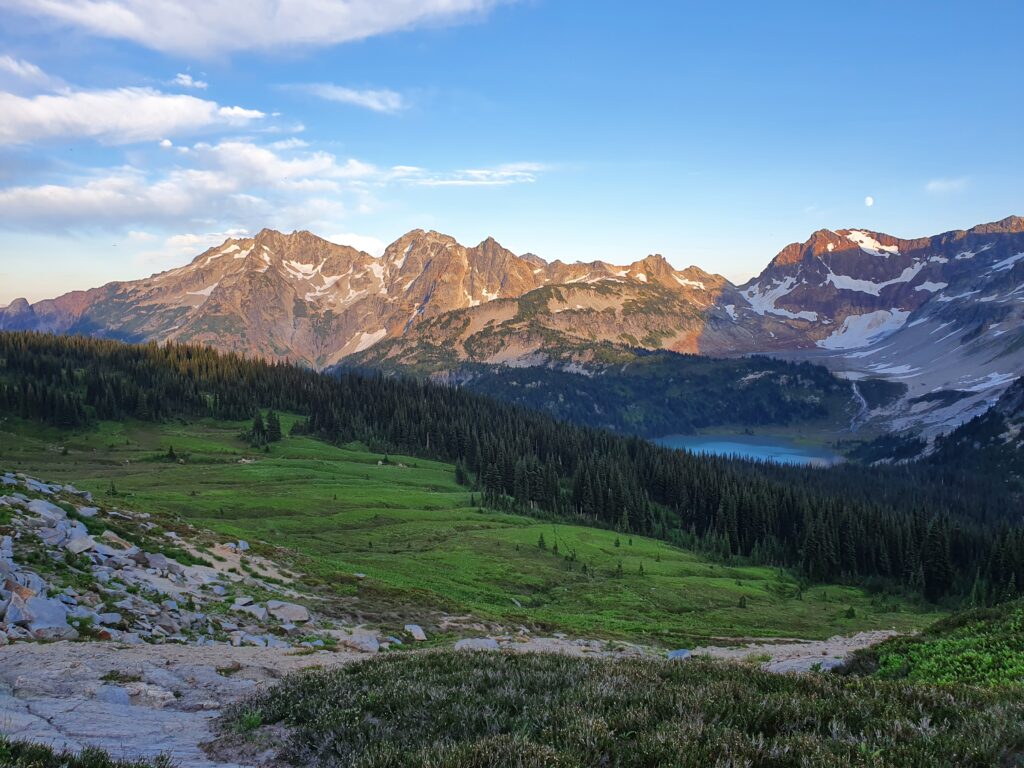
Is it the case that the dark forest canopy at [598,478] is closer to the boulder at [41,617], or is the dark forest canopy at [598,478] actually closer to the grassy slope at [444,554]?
Answer: the grassy slope at [444,554]

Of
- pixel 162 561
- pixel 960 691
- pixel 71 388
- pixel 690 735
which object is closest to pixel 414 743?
pixel 690 735

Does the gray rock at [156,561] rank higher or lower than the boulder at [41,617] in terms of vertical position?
lower

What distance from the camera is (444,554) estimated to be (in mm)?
63156

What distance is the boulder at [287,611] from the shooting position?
28.3 metres

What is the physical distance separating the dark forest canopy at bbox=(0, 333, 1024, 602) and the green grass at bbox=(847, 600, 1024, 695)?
2707 inches

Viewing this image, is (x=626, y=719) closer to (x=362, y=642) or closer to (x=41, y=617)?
(x=41, y=617)

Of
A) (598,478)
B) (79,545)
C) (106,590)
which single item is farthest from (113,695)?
(598,478)

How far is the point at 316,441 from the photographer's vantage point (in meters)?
160

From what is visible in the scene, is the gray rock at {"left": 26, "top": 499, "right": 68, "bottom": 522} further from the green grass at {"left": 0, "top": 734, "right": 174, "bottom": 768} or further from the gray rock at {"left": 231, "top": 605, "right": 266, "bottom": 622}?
the green grass at {"left": 0, "top": 734, "right": 174, "bottom": 768}

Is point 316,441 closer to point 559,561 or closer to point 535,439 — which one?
point 535,439

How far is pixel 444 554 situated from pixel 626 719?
56465mm

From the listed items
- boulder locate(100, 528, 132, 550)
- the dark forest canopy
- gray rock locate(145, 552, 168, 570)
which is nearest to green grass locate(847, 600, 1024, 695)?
gray rock locate(145, 552, 168, 570)

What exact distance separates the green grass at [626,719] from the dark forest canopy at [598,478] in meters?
87.7

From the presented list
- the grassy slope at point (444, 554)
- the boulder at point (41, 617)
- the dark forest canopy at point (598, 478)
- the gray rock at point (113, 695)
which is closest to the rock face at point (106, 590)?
the boulder at point (41, 617)
